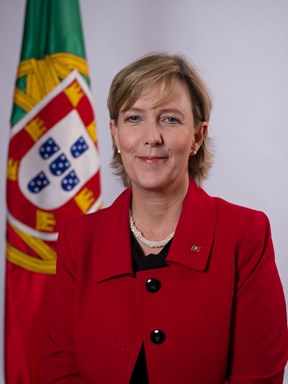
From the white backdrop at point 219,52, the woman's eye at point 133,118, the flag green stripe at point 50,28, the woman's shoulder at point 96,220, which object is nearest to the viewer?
the woman's eye at point 133,118

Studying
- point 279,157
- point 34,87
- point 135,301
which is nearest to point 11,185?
point 34,87

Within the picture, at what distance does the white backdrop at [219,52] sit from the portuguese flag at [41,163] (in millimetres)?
333

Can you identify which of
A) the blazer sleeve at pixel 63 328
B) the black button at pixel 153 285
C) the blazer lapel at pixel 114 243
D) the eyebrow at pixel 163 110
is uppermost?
the eyebrow at pixel 163 110

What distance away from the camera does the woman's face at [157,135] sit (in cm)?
158

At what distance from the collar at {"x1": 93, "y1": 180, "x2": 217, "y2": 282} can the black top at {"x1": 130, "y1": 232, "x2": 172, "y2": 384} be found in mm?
28

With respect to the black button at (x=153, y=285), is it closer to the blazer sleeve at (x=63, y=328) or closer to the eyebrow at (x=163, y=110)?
the blazer sleeve at (x=63, y=328)

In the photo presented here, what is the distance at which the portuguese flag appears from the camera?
2.43 m

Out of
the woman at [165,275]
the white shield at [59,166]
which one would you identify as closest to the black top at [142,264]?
the woman at [165,275]

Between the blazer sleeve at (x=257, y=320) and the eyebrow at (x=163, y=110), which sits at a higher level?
the eyebrow at (x=163, y=110)

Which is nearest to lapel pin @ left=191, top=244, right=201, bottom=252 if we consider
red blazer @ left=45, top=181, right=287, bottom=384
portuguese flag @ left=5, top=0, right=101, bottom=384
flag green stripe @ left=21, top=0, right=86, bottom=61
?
red blazer @ left=45, top=181, right=287, bottom=384

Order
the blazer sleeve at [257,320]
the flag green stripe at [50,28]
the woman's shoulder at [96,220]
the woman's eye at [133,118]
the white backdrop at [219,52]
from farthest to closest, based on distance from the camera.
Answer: the white backdrop at [219,52]
the flag green stripe at [50,28]
the woman's shoulder at [96,220]
the woman's eye at [133,118]
the blazer sleeve at [257,320]

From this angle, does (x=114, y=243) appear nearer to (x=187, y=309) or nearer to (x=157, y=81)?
(x=187, y=309)

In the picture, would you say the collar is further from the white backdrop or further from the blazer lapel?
the white backdrop

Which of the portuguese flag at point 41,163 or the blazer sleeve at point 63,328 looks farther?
the portuguese flag at point 41,163
